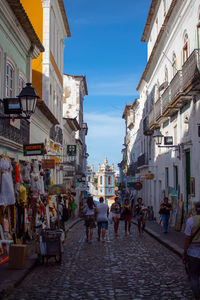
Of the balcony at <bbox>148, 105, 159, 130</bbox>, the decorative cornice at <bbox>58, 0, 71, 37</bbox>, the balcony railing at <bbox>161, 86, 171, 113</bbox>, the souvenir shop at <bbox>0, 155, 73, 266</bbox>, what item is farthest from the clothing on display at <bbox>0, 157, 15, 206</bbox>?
the decorative cornice at <bbox>58, 0, 71, 37</bbox>

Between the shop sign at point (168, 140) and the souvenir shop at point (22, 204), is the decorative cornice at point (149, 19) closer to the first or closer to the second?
the shop sign at point (168, 140)

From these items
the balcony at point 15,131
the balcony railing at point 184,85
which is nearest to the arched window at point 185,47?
the balcony railing at point 184,85

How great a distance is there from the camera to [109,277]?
830 centimetres

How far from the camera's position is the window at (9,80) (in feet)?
42.0

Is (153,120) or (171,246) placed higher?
(153,120)

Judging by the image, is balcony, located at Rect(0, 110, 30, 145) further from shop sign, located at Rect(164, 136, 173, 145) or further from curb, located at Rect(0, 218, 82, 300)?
shop sign, located at Rect(164, 136, 173, 145)

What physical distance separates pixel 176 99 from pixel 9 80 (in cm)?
685

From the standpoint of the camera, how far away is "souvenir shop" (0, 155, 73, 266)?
9430 millimetres

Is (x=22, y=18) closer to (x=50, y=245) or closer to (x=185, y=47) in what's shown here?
(x=50, y=245)

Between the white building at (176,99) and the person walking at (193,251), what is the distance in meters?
6.12

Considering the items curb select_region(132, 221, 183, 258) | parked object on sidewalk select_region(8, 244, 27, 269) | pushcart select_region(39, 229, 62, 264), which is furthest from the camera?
curb select_region(132, 221, 183, 258)

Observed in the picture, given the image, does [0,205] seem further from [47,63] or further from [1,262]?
[47,63]

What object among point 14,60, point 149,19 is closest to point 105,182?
point 149,19

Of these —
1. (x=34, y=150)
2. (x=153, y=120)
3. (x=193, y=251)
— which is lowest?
(x=193, y=251)
